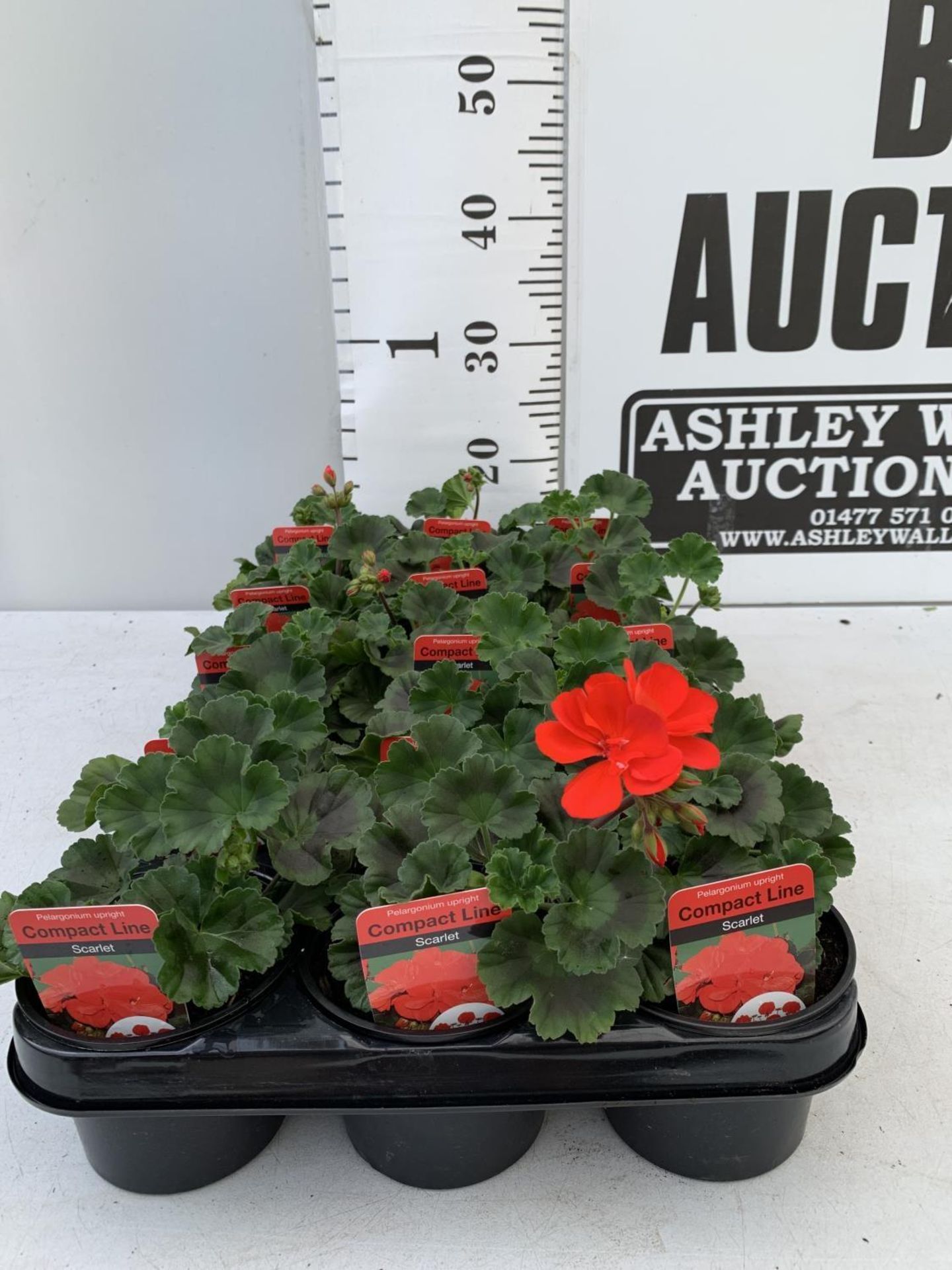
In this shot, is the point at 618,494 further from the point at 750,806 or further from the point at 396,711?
the point at 750,806

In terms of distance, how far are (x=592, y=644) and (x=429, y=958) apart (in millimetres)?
423

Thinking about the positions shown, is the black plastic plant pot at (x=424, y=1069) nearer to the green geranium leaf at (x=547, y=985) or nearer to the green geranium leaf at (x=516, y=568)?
the green geranium leaf at (x=547, y=985)

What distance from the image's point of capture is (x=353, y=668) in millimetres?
1299

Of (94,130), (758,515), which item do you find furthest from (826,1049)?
(94,130)

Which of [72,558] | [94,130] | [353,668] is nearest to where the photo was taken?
[353,668]

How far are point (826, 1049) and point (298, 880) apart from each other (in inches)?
18.6

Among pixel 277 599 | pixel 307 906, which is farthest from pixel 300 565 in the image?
pixel 307 906

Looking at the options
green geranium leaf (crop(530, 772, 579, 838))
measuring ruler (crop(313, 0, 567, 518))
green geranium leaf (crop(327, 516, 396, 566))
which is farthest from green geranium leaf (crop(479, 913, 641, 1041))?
measuring ruler (crop(313, 0, 567, 518))

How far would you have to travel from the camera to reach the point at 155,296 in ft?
6.40

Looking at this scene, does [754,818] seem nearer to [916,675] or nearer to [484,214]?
[916,675]

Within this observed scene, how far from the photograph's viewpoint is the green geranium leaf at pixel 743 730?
39.3 inches

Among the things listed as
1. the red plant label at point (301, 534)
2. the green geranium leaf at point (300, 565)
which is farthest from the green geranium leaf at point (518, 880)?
the red plant label at point (301, 534)

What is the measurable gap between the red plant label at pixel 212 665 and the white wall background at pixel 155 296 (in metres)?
0.90

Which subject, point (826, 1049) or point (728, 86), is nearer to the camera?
point (826, 1049)
